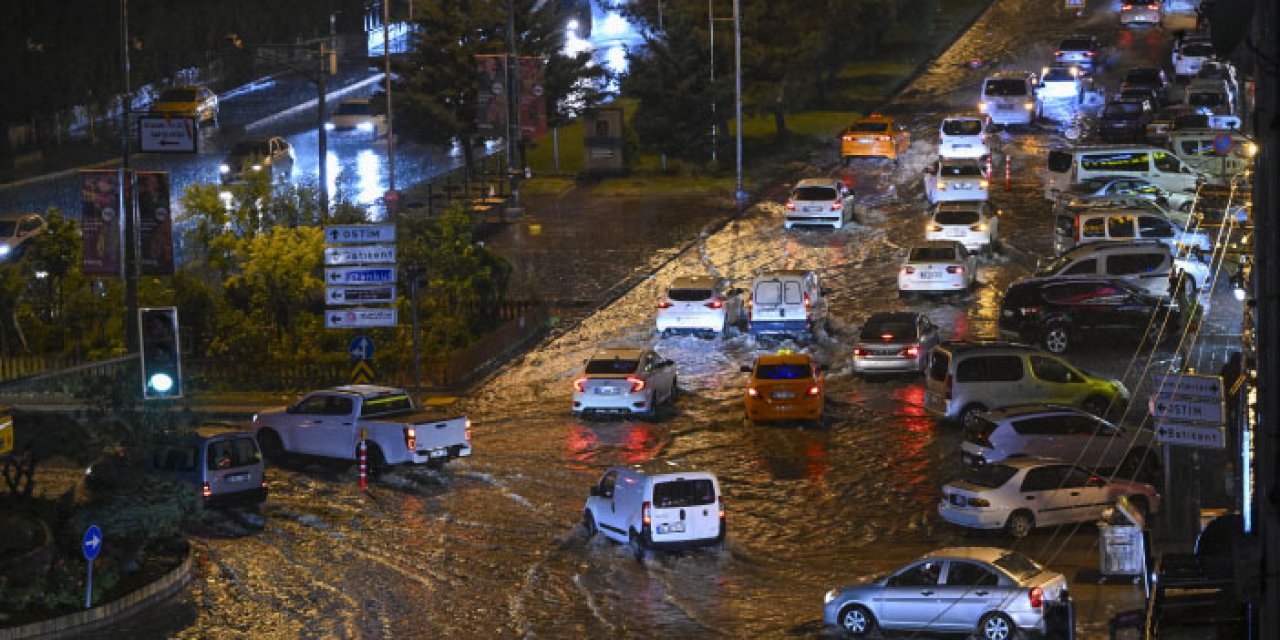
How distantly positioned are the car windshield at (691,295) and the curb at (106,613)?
19.3 m

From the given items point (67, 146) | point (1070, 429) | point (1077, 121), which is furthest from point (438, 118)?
point (1070, 429)

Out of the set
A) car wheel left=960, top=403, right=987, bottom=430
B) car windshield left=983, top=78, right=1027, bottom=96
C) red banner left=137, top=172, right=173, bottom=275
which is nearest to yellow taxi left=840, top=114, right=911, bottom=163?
car windshield left=983, top=78, right=1027, bottom=96

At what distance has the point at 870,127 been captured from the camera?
66.4m

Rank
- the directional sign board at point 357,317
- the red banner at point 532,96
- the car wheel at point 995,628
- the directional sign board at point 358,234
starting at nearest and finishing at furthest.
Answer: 1. the car wheel at point 995,628
2. the directional sign board at point 358,234
3. the directional sign board at point 357,317
4. the red banner at point 532,96

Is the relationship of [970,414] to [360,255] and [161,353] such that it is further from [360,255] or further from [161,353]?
[161,353]

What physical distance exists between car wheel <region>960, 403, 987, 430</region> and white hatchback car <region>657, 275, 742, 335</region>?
9.63m

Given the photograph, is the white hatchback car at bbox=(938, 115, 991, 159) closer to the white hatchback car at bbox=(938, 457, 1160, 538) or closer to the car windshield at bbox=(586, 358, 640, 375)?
the car windshield at bbox=(586, 358, 640, 375)

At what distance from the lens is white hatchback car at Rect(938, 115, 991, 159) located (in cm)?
6116

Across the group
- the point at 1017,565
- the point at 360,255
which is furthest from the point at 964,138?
the point at 1017,565

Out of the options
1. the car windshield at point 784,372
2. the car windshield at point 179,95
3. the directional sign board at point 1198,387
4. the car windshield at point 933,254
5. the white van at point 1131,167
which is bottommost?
the car windshield at point 784,372

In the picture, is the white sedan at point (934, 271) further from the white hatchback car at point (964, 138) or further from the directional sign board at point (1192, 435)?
the directional sign board at point (1192, 435)

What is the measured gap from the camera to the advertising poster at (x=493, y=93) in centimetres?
5834

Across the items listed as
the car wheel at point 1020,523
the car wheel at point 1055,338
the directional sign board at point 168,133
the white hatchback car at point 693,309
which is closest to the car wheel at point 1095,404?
the car wheel at point 1055,338

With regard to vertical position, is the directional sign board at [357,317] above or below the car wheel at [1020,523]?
above
